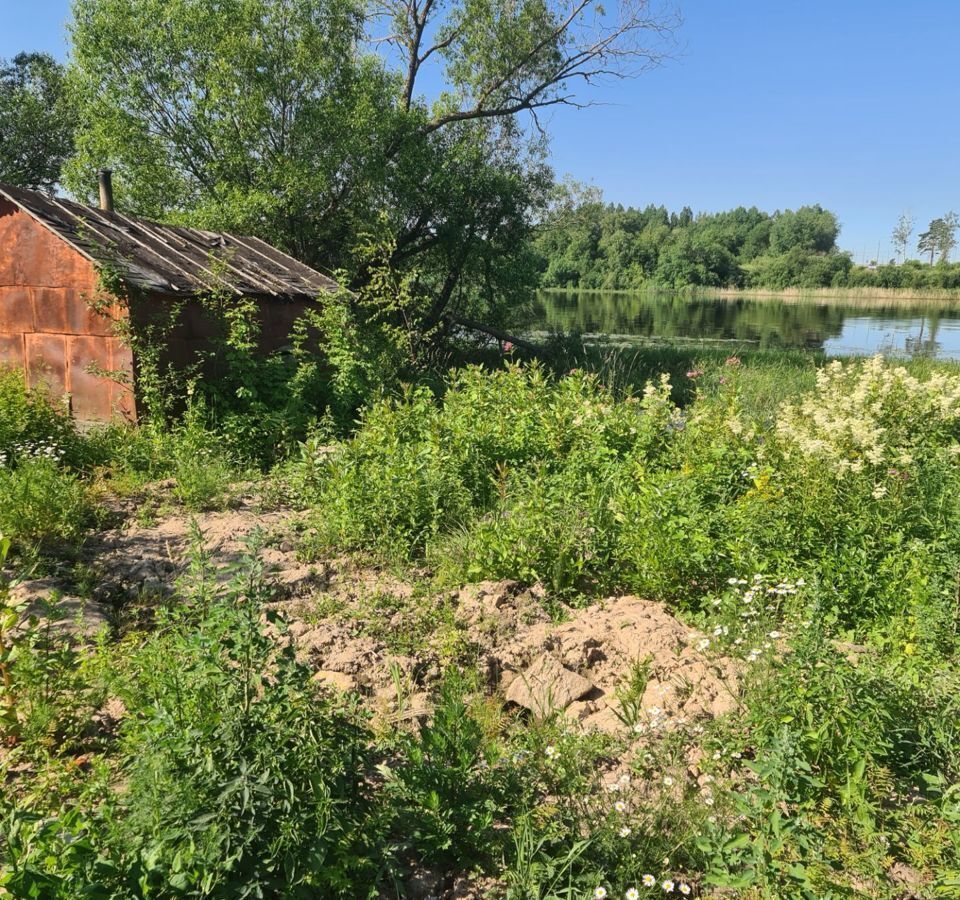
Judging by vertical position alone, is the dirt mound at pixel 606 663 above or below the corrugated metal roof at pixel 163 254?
below

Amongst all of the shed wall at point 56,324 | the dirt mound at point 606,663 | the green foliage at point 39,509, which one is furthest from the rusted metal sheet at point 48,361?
the dirt mound at point 606,663

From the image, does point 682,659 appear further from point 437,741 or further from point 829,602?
point 437,741

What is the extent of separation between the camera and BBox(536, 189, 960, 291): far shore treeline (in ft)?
261

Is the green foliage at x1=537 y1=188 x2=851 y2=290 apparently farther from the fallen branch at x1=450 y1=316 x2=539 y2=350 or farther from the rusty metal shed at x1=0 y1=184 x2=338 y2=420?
the rusty metal shed at x1=0 y1=184 x2=338 y2=420

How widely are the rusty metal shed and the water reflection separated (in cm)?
1557

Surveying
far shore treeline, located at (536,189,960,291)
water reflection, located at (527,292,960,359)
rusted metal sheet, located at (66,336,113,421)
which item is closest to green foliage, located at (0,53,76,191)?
water reflection, located at (527,292,960,359)

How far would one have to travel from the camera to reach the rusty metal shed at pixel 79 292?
802 centimetres

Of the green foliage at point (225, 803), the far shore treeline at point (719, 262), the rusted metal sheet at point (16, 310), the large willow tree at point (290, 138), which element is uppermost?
the far shore treeline at point (719, 262)

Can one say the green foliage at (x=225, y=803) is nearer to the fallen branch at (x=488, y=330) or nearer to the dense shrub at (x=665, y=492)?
the dense shrub at (x=665, y=492)

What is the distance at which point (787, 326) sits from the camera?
38.1 m

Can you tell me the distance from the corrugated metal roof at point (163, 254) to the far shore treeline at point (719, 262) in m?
56.7

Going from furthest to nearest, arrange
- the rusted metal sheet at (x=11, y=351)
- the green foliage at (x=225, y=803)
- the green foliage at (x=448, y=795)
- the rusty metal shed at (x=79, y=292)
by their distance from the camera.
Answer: the rusted metal sheet at (x=11, y=351)
the rusty metal shed at (x=79, y=292)
the green foliage at (x=448, y=795)
the green foliage at (x=225, y=803)

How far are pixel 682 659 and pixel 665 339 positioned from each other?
27.3m

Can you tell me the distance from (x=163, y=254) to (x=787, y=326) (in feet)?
118
